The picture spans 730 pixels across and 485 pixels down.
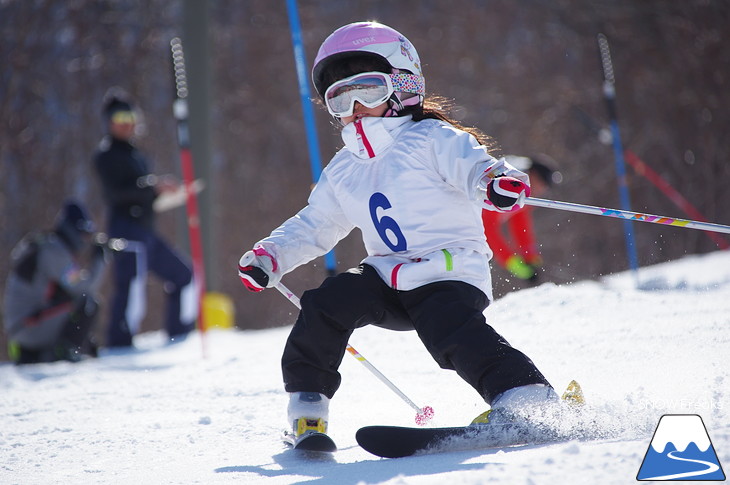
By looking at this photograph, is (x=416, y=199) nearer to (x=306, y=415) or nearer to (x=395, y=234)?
(x=395, y=234)

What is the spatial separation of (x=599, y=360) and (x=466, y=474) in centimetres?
167

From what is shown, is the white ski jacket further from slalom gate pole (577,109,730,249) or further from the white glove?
slalom gate pole (577,109,730,249)

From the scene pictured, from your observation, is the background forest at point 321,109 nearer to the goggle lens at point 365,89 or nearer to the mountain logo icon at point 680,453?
the goggle lens at point 365,89

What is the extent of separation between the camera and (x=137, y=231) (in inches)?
269

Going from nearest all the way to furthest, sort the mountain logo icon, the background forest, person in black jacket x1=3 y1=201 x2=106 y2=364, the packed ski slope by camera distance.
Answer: the mountain logo icon, the packed ski slope, person in black jacket x1=3 y1=201 x2=106 y2=364, the background forest

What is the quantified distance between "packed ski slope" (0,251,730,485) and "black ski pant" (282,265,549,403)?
0.24m

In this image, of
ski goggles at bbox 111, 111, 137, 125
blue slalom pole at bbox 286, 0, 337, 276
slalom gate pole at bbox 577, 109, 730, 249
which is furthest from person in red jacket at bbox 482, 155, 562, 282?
ski goggles at bbox 111, 111, 137, 125

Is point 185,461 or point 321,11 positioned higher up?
point 321,11

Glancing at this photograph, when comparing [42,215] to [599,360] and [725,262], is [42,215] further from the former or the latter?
[599,360]

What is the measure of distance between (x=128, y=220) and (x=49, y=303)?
0.91 meters

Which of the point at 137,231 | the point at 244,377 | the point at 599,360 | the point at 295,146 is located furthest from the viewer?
the point at 295,146

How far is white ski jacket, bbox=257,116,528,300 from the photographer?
2984 millimetres

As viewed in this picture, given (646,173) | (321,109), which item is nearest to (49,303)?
(646,173)

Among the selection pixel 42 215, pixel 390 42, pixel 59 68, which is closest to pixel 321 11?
pixel 59 68
